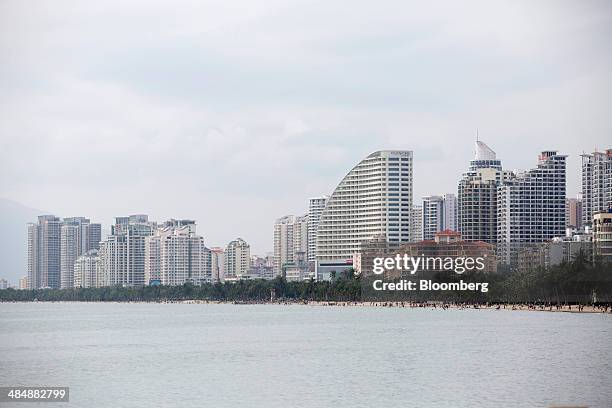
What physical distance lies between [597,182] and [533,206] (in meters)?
9.96

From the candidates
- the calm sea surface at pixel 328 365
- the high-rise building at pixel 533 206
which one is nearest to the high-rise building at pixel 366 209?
the high-rise building at pixel 533 206

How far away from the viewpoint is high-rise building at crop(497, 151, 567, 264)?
149500 millimetres

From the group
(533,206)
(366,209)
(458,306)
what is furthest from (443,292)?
(366,209)

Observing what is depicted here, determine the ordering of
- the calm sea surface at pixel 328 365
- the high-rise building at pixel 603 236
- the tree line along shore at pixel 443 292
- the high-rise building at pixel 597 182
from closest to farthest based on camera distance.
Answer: the calm sea surface at pixel 328 365 → the tree line along shore at pixel 443 292 → the high-rise building at pixel 603 236 → the high-rise building at pixel 597 182

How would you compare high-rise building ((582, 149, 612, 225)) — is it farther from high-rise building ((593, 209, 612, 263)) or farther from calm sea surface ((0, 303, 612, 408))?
calm sea surface ((0, 303, 612, 408))

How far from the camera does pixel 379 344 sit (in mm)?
53906

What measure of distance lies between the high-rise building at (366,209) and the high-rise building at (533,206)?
41.7 ft

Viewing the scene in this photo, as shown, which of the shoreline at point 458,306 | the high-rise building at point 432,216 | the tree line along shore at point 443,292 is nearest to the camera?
the shoreline at point 458,306

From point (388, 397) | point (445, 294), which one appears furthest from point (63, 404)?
point (445, 294)

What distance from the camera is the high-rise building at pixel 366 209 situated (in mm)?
152750

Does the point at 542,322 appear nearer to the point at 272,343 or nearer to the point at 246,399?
the point at 272,343

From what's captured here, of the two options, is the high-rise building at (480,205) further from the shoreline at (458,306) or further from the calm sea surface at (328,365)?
the calm sea surface at (328,365)

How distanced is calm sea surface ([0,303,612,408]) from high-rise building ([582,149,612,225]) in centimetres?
7363

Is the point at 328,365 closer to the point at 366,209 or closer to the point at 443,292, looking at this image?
the point at 443,292
